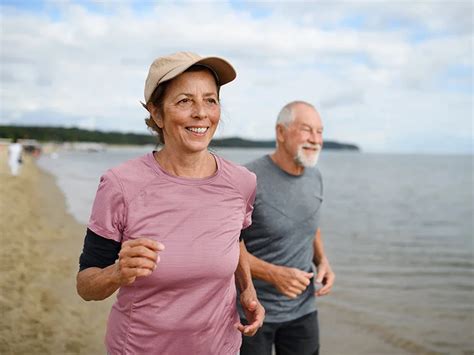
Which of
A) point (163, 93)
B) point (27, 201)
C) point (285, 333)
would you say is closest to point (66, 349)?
point (285, 333)

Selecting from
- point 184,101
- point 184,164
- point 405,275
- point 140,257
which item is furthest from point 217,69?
point 405,275

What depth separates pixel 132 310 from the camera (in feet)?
7.52

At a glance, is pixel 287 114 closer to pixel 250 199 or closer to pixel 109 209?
pixel 250 199

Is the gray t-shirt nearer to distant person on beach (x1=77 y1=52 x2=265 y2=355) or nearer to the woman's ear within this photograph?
distant person on beach (x1=77 y1=52 x2=265 y2=355)

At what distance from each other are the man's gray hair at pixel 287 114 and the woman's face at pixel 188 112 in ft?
5.35

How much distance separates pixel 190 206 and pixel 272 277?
1.36 meters

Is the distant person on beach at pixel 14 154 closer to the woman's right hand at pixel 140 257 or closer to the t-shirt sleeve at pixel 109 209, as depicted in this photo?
the t-shirt sleeve at pixel 109 209

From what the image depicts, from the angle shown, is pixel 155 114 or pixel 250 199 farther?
pixel 250 199

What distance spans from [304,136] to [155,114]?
5.48 feet

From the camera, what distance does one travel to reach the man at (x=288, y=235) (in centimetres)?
356

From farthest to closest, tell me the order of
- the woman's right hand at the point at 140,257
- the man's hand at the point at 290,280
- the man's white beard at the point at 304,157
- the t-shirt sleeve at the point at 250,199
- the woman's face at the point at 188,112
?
the man's white beard at the point at 304,157, the man's hand at the point at 290,280, the t-shirt sleeve at the point at 250,199, the woman's face at the point at 188,112, the woman's right hand at the point at 140,257

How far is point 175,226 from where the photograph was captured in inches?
88.8

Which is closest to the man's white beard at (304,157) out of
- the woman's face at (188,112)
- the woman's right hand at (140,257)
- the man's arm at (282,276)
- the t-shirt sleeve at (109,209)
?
the man's arm at (282,276)

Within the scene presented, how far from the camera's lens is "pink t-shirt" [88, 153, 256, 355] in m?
2.21
